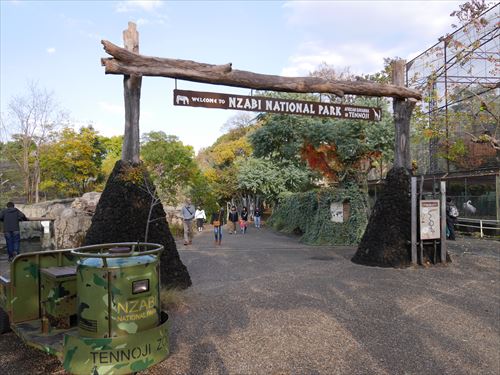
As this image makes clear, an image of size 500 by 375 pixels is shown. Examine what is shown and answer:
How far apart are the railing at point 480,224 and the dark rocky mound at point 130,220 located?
15.1 metres

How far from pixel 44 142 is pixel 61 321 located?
3482 cm

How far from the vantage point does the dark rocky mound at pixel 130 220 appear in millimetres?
7691

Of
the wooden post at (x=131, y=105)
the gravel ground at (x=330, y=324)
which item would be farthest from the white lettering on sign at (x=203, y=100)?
the gravel ground at (x=330, y=324)

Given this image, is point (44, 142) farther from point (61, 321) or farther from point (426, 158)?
point (61, 321)

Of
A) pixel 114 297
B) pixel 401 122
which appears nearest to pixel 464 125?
pixel 401 122

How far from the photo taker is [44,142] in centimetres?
3572

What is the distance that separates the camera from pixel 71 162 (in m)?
35.0

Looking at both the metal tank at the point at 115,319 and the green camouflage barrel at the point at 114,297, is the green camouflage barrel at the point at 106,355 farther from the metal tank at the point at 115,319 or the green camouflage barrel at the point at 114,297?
the green camouflage barrel at the point at 114,297

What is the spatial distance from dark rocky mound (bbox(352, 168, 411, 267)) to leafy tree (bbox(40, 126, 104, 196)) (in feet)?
96.2

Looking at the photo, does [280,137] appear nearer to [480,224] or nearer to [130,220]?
[480,224]

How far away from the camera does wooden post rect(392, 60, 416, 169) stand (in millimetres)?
11398

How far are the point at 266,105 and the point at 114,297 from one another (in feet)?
22.5

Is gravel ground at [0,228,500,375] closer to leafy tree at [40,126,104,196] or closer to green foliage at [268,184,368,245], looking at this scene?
green foliage at [268,184,368,245]

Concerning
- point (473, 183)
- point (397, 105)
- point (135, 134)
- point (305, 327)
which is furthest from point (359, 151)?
point (305, 327)
